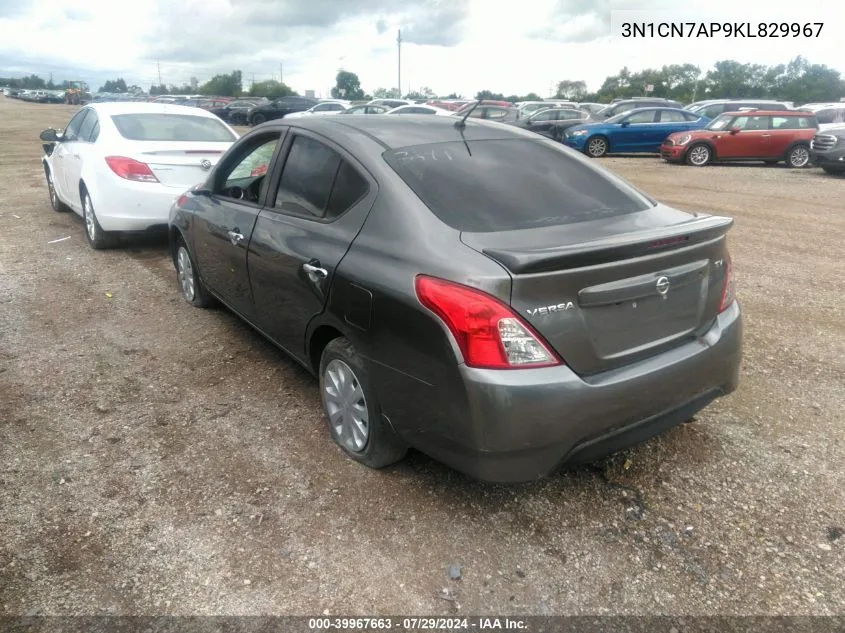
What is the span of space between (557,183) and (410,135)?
0.78 meters

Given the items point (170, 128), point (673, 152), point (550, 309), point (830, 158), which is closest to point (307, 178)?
point (550, 309)

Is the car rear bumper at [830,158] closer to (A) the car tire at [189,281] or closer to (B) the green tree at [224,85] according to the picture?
(A) the car tire at [189,281]

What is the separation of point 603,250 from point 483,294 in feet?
1.61

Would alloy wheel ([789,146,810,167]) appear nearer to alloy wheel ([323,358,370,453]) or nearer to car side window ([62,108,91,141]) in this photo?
car side window ([62,108,91,141])

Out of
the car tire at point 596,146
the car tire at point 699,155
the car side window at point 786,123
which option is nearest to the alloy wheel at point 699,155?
the car tire at point 699,155

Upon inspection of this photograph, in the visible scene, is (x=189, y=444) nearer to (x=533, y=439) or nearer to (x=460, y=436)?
(x=460, y=436)

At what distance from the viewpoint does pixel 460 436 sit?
7.98 feet

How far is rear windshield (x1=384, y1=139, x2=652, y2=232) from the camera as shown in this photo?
2809mm

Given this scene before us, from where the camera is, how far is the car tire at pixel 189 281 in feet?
16.9

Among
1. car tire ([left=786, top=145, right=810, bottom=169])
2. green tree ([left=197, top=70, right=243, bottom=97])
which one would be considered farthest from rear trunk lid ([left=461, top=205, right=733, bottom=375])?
green tree ([left=197, top=70, right=243, bottom=97])

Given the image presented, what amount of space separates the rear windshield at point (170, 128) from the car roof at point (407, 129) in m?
3.78

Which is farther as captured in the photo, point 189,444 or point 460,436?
point 189,444

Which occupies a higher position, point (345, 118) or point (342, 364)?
point (345, 118)

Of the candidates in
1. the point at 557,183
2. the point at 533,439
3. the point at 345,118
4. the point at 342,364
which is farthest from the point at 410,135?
the point at 533,439
